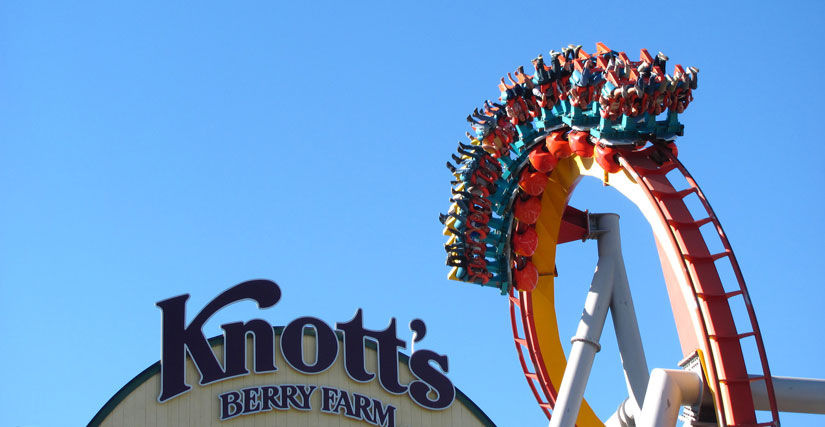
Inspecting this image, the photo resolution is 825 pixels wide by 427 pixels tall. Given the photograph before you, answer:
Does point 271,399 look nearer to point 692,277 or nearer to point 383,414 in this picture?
point 383,414

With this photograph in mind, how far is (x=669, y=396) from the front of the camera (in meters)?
14.6

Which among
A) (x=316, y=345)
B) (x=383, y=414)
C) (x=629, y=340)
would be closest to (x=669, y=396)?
(x=629, y=340)

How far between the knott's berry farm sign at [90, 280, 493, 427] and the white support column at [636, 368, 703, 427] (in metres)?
10.8

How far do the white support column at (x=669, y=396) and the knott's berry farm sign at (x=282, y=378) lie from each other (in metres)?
10.8

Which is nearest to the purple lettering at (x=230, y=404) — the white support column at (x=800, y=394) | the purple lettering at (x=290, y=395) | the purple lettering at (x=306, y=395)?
the purple lettering at (x=290, y=395)

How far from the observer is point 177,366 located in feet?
79.2

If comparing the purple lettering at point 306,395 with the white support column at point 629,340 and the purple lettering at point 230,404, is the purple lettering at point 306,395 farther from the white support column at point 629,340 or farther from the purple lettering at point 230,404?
the white support column at point 629,340

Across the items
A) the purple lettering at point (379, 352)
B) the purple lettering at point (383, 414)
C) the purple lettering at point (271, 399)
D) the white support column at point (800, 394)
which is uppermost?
the purple lettering at point (379, 352)

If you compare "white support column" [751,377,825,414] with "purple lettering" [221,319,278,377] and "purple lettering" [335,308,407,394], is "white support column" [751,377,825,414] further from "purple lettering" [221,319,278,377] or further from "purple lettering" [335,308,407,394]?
"purple lettering" [221,319,278,377]

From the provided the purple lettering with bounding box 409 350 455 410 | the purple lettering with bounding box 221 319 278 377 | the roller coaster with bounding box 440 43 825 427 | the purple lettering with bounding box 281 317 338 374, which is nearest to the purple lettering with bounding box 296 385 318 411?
the purple lettering with bounding box 281 317 338 374

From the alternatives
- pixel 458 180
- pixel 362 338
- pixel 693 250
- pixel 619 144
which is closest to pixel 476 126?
pixel 458 180

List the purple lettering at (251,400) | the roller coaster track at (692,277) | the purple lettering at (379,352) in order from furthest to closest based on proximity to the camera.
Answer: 1. the purple lettering at (379,352)
2. the purple lettering at (251,400)
3. the roller coaster track at (692,277)

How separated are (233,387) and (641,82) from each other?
38.0 ft

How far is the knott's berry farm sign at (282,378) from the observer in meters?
24.0
